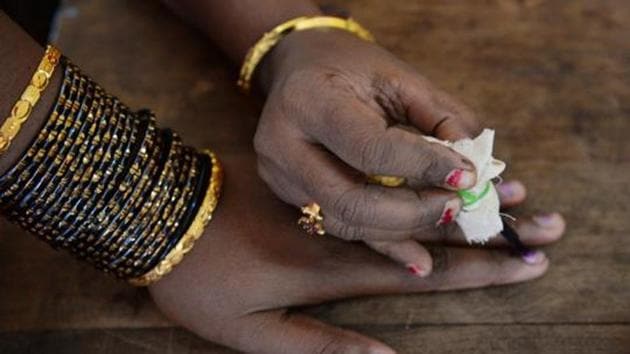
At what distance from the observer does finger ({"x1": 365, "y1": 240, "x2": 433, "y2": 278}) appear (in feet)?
2.40

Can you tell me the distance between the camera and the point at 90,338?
0.79 m

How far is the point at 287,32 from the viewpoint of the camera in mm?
844

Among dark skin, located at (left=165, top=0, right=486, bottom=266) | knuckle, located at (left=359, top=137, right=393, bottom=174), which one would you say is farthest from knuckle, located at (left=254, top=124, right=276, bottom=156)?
knuckle, located at (left=359, top=137, right=393, bottom=174)

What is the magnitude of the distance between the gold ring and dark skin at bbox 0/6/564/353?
2.7 inches

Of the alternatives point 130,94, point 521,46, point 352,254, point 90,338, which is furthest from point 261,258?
point 521,46

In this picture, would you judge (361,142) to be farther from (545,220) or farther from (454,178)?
(545,220)

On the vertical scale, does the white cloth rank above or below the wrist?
below

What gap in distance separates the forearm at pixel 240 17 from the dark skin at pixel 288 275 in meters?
0.09

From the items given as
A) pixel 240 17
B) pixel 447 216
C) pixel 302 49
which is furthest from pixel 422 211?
pixel 240 17

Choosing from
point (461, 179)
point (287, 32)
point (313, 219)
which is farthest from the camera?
point (287, 32)

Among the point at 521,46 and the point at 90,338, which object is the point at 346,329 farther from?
the point at 521,46

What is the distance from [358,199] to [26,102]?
1.00 feet

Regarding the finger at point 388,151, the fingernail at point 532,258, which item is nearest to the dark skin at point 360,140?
the finger at point 388,151

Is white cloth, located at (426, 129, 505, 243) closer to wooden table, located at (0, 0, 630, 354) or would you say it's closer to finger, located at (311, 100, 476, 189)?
finger, located at (311, 100, 476, 189)
